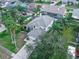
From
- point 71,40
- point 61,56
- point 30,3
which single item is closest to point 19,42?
point 71,40

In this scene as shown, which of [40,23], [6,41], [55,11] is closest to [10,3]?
[55,11]

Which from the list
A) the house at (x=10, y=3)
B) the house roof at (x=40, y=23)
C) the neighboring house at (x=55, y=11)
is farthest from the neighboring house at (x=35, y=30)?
the house at (x=10, y=3)

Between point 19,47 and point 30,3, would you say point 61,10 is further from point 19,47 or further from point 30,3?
point 19,47

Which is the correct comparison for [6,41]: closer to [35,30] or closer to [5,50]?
[5,50]

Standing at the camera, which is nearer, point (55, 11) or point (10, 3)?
point (55, 11)

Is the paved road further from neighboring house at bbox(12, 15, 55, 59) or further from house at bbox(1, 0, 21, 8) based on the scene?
house at bbox(1, 0, 21, 8)

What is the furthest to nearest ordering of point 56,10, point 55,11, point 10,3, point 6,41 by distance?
point 10,3 → point 56,10 → point 55,11 → point 6,41

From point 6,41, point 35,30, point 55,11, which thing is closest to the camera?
point 6,41

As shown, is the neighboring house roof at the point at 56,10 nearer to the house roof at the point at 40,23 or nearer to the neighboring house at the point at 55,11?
the neighboring house at the point at 55,11
